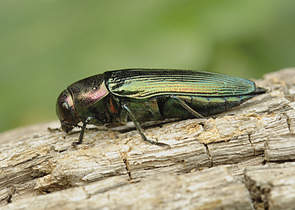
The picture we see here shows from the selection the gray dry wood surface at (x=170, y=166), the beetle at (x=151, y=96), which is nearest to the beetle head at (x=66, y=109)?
the beetle at (x=151, y=96)

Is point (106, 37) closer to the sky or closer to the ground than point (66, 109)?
closer to the sky

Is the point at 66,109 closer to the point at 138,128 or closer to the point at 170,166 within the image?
the point at 138,128

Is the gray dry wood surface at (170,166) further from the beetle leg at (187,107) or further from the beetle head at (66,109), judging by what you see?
the beetle head at (66,109)

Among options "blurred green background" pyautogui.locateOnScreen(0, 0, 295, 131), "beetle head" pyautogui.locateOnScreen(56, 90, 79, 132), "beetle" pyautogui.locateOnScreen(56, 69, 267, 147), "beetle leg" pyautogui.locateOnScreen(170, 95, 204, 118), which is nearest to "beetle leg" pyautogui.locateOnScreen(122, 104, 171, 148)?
"beetle" pyautogui.locateOnScreen(56, 69, 267, 147)

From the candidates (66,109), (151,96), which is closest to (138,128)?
(151,96)

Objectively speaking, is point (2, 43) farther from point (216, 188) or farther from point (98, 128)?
point (216, 188)

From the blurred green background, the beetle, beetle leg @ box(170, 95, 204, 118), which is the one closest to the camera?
beetle leg @ box(170, 95, 204, 118)

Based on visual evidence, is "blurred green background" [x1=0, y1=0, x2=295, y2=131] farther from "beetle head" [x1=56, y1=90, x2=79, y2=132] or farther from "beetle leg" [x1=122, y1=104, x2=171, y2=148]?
"beetle leg" [x1=122, y1=104, x2=171, y2=148]

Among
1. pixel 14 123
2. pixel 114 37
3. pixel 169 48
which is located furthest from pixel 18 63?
pixel 169 48
